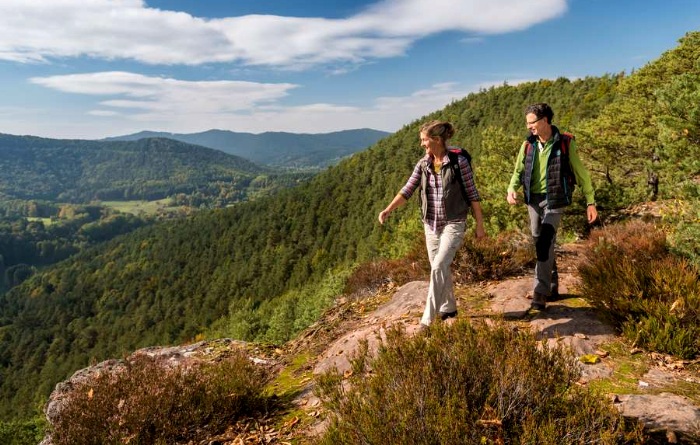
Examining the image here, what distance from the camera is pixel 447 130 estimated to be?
4438 mm

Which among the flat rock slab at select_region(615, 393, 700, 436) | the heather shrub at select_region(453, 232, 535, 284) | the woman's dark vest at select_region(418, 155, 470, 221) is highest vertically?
the woman's dark vest at select_region(418, 155, 470, 221)

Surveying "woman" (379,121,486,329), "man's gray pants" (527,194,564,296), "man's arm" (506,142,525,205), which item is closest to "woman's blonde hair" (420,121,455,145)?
"woman" (379,121,486,329)

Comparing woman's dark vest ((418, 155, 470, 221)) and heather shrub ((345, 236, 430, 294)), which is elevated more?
woman's dark vest ((418, 155, 470, 221))

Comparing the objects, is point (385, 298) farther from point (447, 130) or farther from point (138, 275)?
point (138, 275)

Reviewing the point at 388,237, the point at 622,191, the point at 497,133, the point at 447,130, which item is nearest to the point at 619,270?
the point at 447,130

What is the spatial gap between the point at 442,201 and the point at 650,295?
8.40 ft

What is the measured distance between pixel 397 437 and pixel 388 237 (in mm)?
70690

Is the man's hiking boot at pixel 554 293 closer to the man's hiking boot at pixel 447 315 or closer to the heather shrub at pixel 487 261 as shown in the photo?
the heather shrub at pixel 487 261

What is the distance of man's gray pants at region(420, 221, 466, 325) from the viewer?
14.8 feet

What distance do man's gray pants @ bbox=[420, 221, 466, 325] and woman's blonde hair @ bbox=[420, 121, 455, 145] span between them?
3.31 feet

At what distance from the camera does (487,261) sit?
712 cm

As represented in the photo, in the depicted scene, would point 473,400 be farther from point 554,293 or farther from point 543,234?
point 554,293

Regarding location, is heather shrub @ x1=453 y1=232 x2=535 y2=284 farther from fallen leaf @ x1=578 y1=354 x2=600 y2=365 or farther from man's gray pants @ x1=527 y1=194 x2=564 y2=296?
fallen leaf @ x1=578 y1=354 x2=600 y2=365

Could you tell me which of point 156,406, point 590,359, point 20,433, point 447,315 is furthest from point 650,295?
point 20,433
